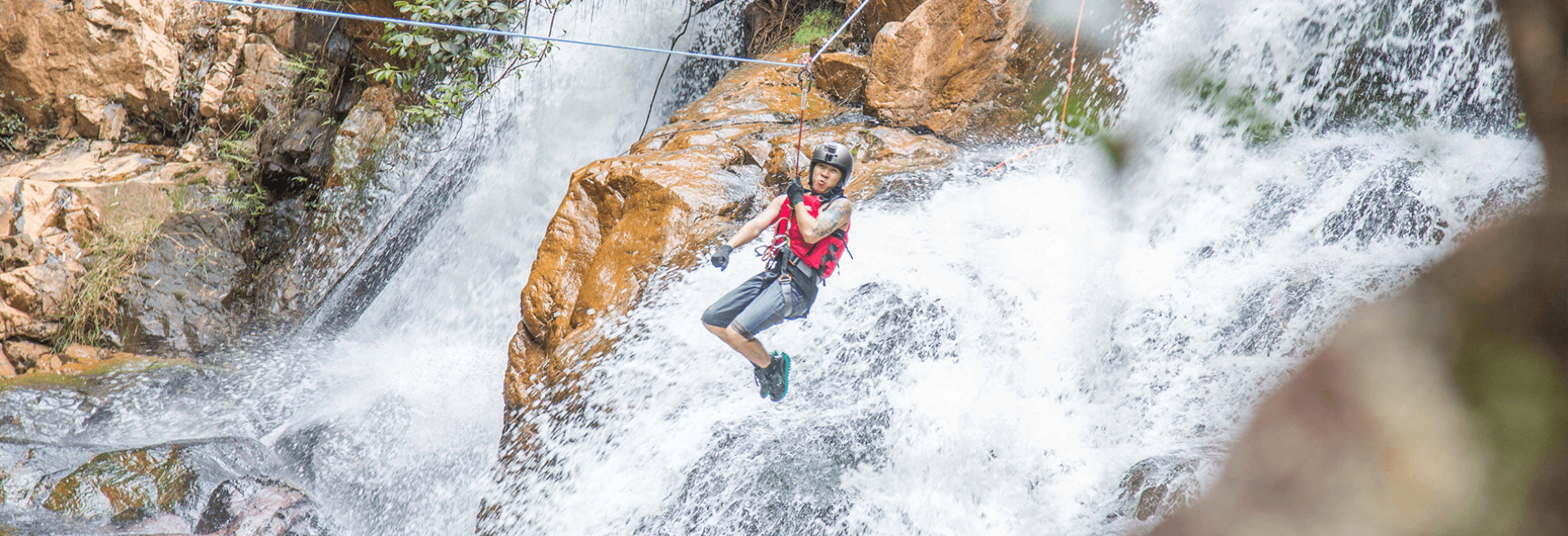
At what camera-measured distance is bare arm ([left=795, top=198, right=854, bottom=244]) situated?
3.94 m

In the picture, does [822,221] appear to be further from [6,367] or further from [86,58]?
[86,58]

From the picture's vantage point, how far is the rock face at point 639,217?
507 cm

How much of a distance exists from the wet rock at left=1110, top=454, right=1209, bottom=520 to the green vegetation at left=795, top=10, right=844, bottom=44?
17.2ft

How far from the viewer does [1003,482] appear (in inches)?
157

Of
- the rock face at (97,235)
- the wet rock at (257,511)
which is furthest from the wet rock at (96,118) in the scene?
the wet rock at (257,511)

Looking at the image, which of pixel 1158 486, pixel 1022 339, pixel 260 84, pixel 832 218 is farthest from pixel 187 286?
pixel 1158 486

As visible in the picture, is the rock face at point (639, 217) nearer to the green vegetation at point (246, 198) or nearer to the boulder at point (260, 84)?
the green vegetation at point (246, 198)

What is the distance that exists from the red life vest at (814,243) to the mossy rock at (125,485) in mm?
3581

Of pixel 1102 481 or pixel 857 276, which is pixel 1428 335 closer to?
pixel 1102 481

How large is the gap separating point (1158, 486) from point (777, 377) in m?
1.82

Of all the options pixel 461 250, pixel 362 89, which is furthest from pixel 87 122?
pixel 461 250

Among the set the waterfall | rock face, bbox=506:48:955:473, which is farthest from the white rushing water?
rock face, bbox=506:48:955:473

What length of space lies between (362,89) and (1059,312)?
741cm

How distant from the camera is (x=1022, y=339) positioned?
4.67 metres
